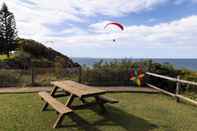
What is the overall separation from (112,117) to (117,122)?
407mm

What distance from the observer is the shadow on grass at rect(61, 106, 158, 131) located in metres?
5.38

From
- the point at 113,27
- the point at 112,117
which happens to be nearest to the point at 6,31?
the point at 113,27

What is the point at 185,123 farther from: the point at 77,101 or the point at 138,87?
the point at 138,87

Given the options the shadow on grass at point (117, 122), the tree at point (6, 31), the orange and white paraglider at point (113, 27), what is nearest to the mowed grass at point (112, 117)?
the shadow on grass at point (117, 122)

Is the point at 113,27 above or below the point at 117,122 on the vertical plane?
above

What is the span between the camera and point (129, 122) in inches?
228

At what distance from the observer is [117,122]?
5.77 metres

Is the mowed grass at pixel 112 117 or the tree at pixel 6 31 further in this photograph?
the tree at pixel 6 31

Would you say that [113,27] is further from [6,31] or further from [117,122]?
[6,31]

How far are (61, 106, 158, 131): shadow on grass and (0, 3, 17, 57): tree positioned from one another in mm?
23556

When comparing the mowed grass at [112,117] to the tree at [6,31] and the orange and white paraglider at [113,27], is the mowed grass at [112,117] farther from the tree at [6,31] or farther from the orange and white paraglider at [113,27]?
the tree at [6,31]

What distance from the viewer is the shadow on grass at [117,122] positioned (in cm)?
538

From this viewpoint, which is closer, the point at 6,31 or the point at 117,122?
the point at 117,122

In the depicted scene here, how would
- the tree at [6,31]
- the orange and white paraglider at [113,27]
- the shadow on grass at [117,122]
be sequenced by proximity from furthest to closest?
the tree at [6,31], the orange and white paraglider at [113,27], the shadow on grass at [117,122]
